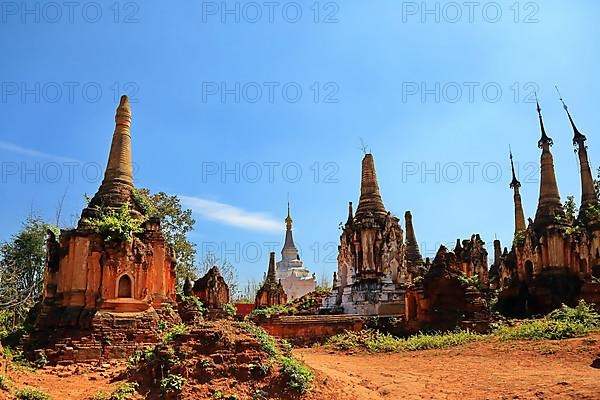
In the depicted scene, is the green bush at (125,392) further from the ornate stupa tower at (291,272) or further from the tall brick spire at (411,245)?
the ornate stupa tower at (291,272)

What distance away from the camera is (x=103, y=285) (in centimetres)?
1789

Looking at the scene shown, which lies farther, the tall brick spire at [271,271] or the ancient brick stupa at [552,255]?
the tall brick spire at [271,271]

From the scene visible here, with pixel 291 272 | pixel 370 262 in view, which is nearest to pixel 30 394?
pixel 370 262

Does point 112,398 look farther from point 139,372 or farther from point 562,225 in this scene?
point 562,225

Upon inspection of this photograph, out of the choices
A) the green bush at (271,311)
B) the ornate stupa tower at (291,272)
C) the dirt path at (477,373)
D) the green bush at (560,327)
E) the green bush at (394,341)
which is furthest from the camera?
→ the ornate stupa tower at (291,272)

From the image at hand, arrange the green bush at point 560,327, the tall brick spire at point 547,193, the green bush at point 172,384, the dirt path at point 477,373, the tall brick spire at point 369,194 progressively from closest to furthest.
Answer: the green bush at point 172,384
the dirt path at point 477,373
the green bush at point 560,327
the tall brick spire at point 547,193
the tall brick spire at point 369,194

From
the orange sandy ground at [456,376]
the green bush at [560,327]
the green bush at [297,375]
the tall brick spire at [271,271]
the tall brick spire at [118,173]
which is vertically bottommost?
the orange sandy ground at [456,376]

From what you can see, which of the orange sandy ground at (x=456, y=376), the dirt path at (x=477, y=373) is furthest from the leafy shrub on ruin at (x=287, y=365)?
the dirt path at (x=477, y=373)

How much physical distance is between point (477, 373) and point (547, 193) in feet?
63.7

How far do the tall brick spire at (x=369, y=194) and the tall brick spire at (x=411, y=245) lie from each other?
6.99 m

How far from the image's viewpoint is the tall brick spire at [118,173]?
1981 cm

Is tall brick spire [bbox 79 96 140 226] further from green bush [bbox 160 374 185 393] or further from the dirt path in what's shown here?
green bush [bbox 160 374 185 393]

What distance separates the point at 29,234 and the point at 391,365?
27.5m

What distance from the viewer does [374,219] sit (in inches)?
1277
